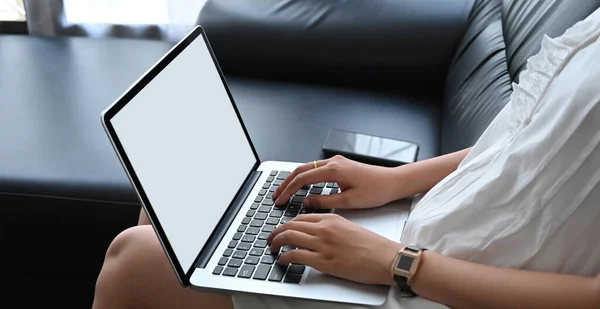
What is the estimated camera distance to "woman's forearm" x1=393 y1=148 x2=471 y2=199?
Result: 1048mm

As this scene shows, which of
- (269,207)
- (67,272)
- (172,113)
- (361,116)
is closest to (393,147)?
(361,116)

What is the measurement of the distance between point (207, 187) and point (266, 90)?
0.75 metres

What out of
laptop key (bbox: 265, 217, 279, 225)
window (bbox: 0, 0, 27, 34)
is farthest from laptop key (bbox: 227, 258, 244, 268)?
window (bbox: 0, 0, 27, 34)

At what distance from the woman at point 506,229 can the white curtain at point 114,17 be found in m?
1.31

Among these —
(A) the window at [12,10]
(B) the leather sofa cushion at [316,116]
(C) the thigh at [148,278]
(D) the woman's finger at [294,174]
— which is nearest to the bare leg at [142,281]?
(C) the thigh at [148,278]

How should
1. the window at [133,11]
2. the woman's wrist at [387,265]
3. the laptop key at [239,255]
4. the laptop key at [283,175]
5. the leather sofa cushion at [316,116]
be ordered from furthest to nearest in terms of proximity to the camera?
the window at [133,11], the leather sofa cushion at [316,116], the laptop key at [283,175], the laptop key at [239,255], the woman's wrist at [387,265]

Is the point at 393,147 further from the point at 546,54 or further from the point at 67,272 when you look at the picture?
the point at 67,272

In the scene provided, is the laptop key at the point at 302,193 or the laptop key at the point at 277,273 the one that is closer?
the laptop key at the point at 277,273

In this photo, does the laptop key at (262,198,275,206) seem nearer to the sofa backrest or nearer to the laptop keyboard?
the laptop keyboard

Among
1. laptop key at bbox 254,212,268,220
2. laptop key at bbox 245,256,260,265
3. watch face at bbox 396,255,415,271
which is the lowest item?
laptop key at bbox 254,212,268,220

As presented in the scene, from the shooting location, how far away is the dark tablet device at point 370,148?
1386 mm

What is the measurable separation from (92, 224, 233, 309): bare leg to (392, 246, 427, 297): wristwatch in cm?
25

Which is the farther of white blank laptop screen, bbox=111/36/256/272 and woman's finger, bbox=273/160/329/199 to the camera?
woman's finger, bbox=273/160/329/199

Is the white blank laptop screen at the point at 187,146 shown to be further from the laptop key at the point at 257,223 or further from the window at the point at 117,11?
the window at the point at 117,11
